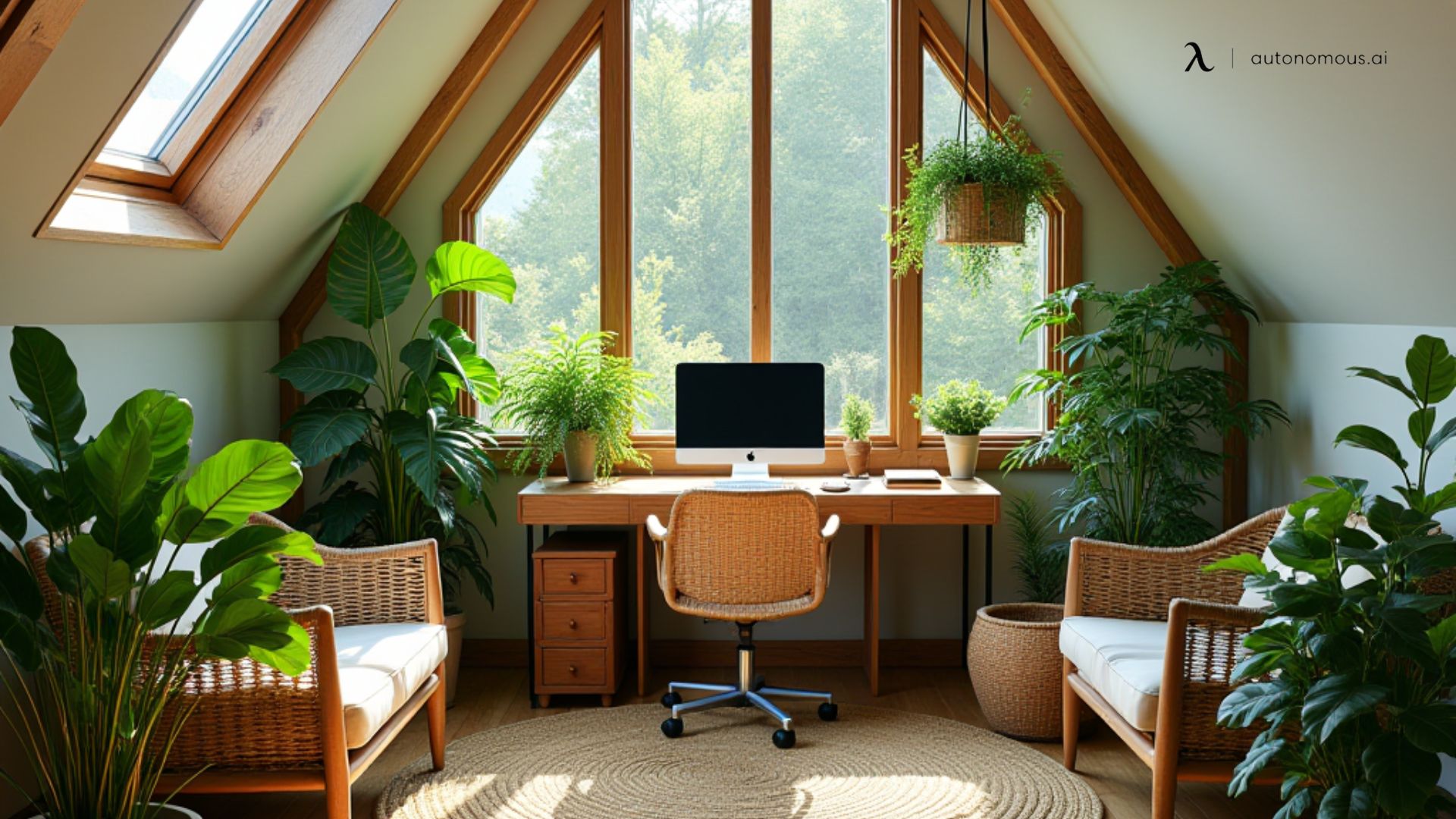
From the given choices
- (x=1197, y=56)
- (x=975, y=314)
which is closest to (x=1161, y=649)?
(x=1197, y=56)

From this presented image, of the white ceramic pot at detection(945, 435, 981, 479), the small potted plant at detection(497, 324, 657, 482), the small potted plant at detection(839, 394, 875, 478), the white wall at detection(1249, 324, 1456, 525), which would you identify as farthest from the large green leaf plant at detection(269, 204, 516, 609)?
the white wall at detection(1249, 324, 1456, 525)

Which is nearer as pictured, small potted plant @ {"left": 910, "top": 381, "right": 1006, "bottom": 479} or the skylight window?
the skylight window

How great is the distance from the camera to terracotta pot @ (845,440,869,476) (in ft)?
16.1

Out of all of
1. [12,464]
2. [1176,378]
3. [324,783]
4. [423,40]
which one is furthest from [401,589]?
[1176,378]

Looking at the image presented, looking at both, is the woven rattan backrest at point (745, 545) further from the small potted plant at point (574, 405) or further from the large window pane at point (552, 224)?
the large window pane at point (552, 224)

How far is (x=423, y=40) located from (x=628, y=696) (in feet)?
7.84

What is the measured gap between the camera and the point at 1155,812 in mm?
3166

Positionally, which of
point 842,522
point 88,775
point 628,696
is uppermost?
point 842,522

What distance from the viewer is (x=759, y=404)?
15.8 feet

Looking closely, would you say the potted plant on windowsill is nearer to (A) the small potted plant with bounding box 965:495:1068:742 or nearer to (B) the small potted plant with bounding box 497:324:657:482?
(B) the small potted plant with bounding box 497:324:657:482

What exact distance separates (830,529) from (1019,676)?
30.4 inches

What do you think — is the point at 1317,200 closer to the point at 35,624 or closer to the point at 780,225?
the point at 780,225

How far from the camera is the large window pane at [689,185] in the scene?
511 cm

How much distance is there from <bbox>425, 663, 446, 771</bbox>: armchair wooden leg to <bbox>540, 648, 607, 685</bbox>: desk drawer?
2.17ft
